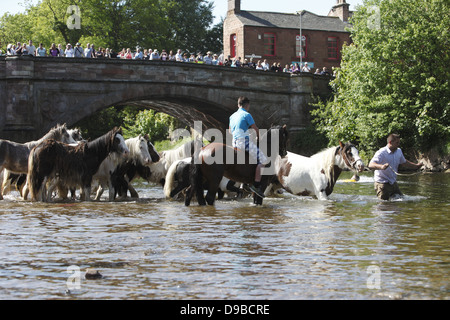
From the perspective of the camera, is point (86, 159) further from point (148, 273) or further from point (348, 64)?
point (348, 64)

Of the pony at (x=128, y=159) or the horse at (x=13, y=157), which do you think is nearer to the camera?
the pony at (x=128, y=159)

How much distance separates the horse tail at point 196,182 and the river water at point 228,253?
0.47m

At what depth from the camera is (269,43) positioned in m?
64.2

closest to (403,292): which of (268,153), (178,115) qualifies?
(268,153)

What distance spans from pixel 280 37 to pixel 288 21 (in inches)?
92.2

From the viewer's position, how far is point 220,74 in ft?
130

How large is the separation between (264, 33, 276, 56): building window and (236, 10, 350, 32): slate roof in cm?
88

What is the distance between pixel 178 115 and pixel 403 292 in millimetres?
44348

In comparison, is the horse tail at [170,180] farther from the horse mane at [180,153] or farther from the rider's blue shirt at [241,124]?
the rider's blue shirt at [241,124]

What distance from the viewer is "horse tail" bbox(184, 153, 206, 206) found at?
1357cm

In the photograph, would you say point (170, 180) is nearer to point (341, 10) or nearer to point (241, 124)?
point (241, 124)

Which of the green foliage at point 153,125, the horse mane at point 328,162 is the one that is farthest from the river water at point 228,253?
the green foliage at point 153,125

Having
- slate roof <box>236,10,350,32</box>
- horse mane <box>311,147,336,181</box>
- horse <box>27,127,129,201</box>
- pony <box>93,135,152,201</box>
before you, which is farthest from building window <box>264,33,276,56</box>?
horse mane <box>311,147,336,181</box>

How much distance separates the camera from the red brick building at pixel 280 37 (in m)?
63.2
